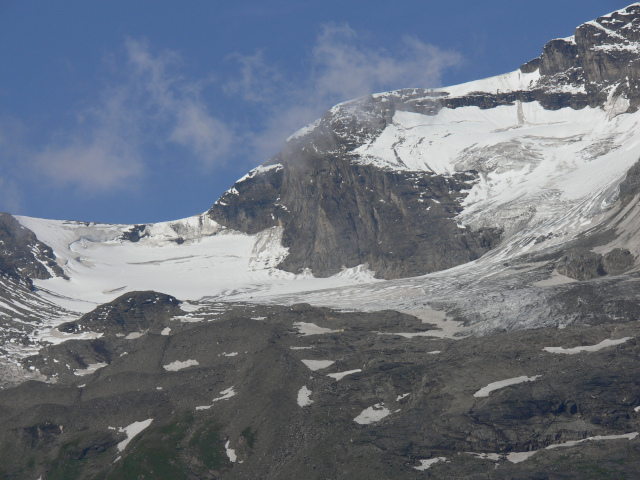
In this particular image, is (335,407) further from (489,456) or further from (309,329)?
(309,329)

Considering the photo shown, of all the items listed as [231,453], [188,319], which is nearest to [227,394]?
[231,453]

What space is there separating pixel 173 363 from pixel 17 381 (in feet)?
123

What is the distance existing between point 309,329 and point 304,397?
4242 centimetres

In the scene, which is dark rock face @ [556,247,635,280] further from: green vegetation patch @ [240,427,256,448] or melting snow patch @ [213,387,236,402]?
green vegetation patch @ [240,427,256,448]

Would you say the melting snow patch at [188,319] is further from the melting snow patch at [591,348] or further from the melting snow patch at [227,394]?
the melting snow patch at [591,348]

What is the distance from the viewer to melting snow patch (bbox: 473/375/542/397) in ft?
300

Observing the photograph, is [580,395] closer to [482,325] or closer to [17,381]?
[482,325]

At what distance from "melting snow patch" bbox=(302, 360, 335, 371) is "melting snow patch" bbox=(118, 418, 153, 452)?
24.7 m

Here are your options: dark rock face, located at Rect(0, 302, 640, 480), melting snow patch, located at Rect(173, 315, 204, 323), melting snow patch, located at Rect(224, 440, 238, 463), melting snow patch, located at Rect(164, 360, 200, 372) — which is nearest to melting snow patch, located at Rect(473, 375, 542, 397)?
dark rock face, located at Rect(0, 302, 640, 480)

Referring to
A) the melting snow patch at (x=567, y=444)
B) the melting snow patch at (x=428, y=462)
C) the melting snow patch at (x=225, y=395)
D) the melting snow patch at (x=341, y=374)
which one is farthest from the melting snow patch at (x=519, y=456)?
the melting snow patch at (x=225, y=395)

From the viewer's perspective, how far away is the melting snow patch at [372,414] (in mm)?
96019

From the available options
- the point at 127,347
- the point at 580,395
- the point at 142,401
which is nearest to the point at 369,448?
the point at 580,395

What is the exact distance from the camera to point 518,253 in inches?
7697

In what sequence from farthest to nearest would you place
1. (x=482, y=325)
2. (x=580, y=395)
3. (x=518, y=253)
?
1. (x=518, y=253)
2. (x=482, y=325)
3. (x=580, y=395)
